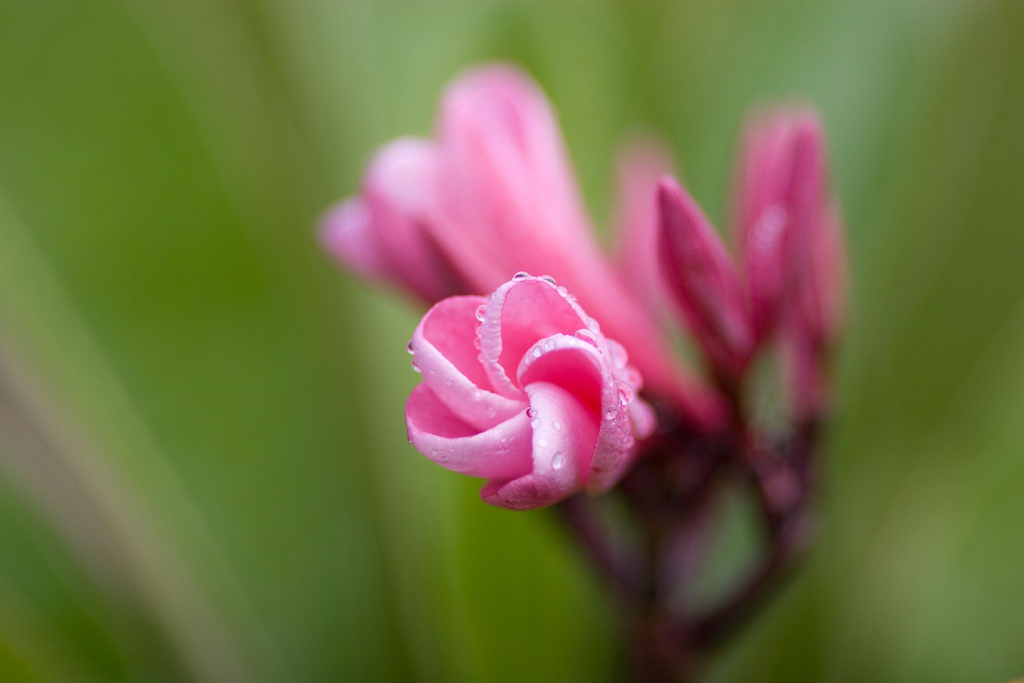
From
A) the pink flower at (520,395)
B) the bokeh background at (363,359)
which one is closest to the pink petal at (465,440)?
the pink flower at (520,395)

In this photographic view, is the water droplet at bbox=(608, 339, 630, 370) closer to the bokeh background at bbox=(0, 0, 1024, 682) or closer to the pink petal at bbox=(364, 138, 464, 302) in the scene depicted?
the pink petal at bbox=(364, 138, 464, 302)

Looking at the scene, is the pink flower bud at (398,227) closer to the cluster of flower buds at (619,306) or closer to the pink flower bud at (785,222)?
the cluster of flower buds at (619,306)

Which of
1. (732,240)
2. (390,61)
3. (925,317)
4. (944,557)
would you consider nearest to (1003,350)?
(925,317)

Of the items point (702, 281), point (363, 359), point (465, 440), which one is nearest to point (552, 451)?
point (465, 440)

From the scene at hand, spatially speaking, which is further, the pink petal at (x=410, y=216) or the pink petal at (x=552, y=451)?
the pink petal at (x=410, y=216)

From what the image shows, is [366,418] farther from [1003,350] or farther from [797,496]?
[1003,350]

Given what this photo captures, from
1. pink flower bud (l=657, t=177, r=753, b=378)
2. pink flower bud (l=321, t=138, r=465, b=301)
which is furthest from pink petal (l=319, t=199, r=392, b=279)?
pink flower bud (l=657, t=177, r=753, b=378)

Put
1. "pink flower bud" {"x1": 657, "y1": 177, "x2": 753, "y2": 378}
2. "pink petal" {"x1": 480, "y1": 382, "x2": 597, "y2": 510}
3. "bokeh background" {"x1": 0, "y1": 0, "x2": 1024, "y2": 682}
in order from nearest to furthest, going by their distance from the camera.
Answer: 1. "pink petal" {"x1": 480, "y1": 382, "x2": 597, "y2": 510}
2. "pink flower bud" {"x1": 657, "y1": 177, "x2": 753, "y2": 378}
3. "bokeh background" {"x1": 0, "y1": 0, "x2": 1024, "y2": 682}
